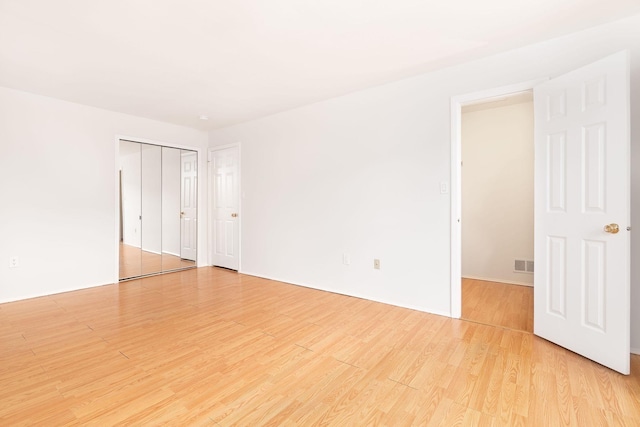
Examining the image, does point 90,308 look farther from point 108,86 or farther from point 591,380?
point 591,380

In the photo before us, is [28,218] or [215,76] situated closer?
[215,76]

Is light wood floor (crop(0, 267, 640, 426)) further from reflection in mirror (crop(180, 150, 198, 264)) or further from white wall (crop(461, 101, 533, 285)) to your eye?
reflection in mirror (crop(180, 150, 198, 264))

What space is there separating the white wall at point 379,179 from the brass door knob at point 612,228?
Answer: 0.42 meters

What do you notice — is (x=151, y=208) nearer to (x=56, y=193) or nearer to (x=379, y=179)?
(x=56, y=193)

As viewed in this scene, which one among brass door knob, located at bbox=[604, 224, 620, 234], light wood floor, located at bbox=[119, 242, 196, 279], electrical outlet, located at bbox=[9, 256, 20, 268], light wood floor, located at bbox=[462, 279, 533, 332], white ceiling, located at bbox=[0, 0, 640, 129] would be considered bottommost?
light wood floor, located at bbox=[462, 279, 533, 332]

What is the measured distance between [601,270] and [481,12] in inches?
75.8

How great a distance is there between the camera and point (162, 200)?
4832 mm

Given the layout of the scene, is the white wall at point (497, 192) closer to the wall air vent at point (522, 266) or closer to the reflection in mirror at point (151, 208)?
the wall air vent at point (522, 266)

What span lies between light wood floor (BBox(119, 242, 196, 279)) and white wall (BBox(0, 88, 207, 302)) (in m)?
0.20

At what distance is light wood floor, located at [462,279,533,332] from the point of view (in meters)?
2.81

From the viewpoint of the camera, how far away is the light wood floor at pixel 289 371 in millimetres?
1573

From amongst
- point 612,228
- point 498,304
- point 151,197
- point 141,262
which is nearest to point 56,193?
point 151,197

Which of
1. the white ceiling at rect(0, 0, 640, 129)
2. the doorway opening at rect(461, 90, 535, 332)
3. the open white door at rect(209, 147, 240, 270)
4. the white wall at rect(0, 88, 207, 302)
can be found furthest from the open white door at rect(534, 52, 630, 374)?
the white wall at rect(0, 88, 207, 302)

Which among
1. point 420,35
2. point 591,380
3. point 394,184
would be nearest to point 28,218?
point 394,184
